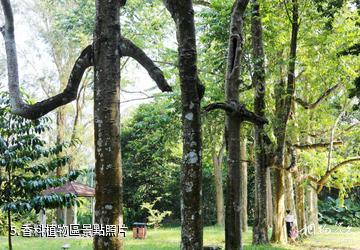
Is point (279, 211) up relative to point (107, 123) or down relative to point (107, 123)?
down

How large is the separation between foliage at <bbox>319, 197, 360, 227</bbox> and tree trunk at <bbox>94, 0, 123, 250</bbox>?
99.6ft

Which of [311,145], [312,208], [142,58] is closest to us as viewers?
[142,58]

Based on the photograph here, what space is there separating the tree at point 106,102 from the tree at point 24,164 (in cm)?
292

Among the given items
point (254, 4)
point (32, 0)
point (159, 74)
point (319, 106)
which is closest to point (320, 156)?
point (319, 106)

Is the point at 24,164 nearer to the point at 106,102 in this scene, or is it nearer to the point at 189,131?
the point at 189,131

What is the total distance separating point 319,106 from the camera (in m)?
17.1

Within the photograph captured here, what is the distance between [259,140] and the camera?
14500 mm

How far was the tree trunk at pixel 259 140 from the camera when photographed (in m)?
12.8


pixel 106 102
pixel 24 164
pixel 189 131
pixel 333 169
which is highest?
pixel 106 102

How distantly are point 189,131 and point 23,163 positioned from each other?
3432 mm

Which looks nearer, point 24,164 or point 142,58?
point 142,58

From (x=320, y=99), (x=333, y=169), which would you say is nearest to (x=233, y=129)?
(x=320, y=99)

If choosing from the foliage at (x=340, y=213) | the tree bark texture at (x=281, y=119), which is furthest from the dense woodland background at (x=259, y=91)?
the foliage at (x=340, y=213)

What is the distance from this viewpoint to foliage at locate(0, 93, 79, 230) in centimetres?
798
